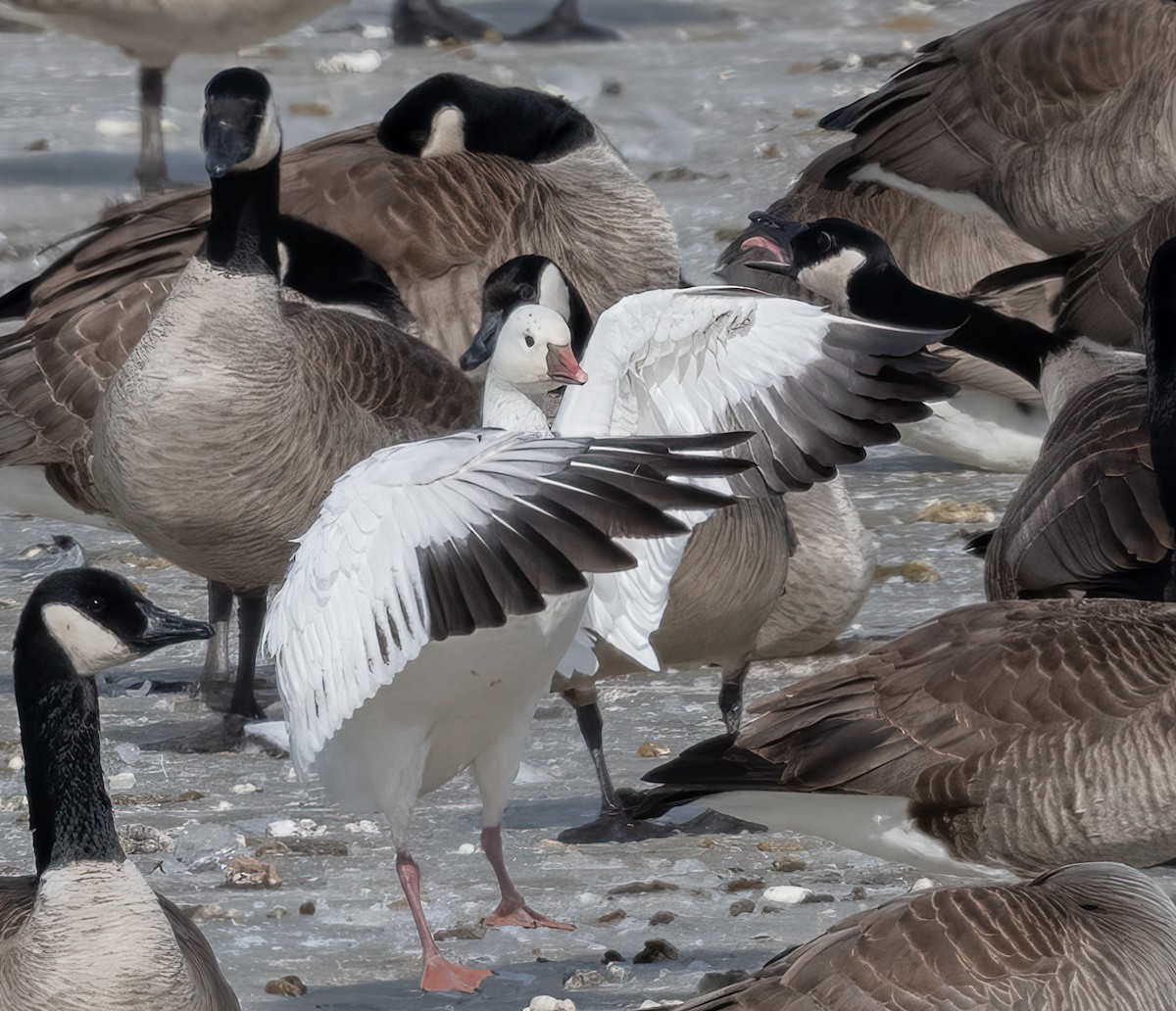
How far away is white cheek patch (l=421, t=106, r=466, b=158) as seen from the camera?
842 cm

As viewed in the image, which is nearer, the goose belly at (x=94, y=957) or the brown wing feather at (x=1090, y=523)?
the goose belly at (x=94, y=957)

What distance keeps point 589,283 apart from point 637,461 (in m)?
4.42

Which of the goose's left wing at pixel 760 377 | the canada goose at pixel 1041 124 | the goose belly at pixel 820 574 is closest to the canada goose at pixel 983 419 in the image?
the canada goose at pixel 1041 124

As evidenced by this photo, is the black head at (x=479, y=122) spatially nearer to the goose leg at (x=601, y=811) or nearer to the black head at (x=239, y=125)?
the black head at (x=239, y=125)

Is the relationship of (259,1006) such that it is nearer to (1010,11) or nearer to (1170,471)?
(1170,471)

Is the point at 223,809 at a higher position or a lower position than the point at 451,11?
lower

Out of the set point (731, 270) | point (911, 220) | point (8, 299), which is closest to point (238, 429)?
point (8, 299)

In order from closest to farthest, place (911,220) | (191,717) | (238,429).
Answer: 1. (238,429)
2. (191,717)
3. (911,220)

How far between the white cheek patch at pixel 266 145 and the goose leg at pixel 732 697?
6.80ft

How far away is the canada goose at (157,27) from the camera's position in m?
11.8

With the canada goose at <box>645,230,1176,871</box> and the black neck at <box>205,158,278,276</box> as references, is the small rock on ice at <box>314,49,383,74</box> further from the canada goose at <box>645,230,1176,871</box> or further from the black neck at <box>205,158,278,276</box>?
the canada goose at <box>645,230,1176,871</box>

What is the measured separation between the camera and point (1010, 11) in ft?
31.8

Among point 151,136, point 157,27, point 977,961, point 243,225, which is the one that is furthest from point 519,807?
point 157,27

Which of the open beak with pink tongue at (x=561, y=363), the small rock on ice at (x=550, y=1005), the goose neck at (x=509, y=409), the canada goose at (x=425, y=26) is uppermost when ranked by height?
the open beak with pink tongue at (x=561, y=363)
